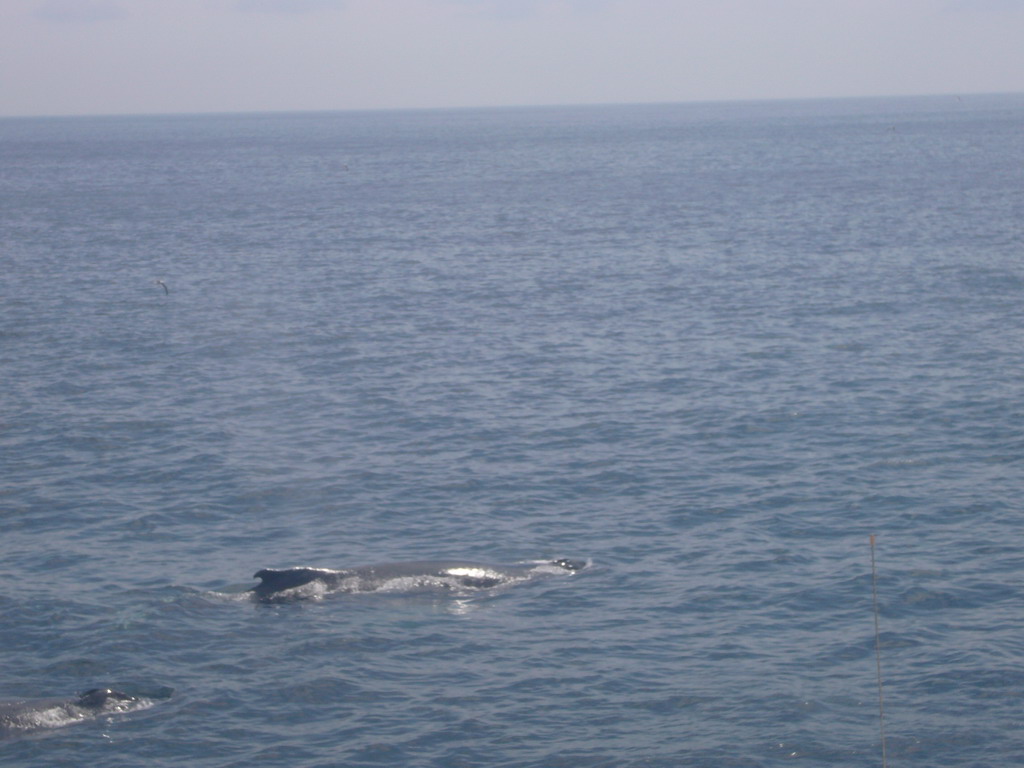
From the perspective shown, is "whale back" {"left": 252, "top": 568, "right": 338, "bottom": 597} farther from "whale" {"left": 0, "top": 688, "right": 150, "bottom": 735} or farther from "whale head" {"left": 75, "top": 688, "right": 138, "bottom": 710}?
"whale head" {"left": 75, "top": 688, "right": 138, "bottom": 710}

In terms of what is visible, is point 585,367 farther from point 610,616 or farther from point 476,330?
point 610,616

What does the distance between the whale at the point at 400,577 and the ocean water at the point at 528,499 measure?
1.35ft

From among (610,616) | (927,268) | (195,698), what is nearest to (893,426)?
(610,616)

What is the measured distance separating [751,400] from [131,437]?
55.9 feet

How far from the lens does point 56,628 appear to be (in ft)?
70.9

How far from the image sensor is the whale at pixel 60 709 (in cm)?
1788

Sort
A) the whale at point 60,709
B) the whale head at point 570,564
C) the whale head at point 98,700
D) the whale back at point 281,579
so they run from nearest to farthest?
the whale at point 60,709 → the whale head at point 98,700 → the whale back at point 281,579 → the whale head at point 570,564

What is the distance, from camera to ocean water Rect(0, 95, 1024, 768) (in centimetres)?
1839

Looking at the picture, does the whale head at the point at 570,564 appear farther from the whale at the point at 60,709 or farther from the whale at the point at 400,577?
the whale at the point at 60,709

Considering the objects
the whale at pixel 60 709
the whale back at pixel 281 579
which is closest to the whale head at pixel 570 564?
the whale back at pixel 281 579

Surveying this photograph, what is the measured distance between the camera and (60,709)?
18.3 m

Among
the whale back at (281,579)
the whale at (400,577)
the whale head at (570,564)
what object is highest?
the whale back at (281,579)

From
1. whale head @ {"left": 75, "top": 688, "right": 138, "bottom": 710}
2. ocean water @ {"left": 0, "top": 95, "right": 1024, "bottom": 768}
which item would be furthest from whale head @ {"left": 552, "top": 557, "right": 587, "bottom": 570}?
whale head @ {"left": 75, "top": 688, "right": 138, "bottom": 710}

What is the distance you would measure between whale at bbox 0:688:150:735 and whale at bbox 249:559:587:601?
4.18m
